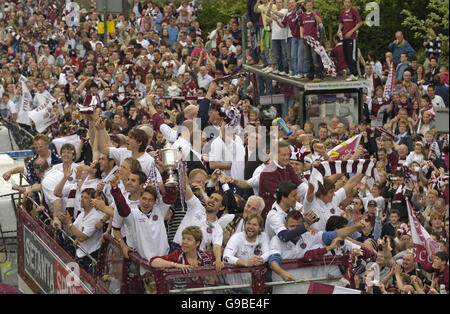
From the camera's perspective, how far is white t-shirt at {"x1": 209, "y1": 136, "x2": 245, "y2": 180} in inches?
512

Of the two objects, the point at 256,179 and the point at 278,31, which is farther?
the point at 278,31

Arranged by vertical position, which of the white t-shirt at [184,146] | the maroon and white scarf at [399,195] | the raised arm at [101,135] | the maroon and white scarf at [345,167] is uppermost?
the raised arm at [101,135]

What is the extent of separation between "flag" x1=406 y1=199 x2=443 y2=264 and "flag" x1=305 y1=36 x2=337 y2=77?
289 inches

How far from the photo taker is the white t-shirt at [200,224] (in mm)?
10061

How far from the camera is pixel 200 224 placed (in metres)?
10.2

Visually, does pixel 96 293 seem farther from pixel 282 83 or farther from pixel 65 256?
pixel 282 83

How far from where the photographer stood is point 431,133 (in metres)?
16.6

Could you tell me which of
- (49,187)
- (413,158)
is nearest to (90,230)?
(49,187)

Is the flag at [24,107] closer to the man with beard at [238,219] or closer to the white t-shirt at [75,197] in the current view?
the white t-shirt at [75,197]

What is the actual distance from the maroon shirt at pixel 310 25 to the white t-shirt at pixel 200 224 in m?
9.06

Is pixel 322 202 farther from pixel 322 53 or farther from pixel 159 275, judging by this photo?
pixel 322 53

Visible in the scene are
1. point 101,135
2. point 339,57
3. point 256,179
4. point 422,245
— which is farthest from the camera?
point 339,57

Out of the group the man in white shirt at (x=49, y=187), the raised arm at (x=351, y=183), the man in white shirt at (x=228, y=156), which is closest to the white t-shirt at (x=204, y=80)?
the man in white shirt at (x=228, y=156)

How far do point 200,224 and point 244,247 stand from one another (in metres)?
0.72
